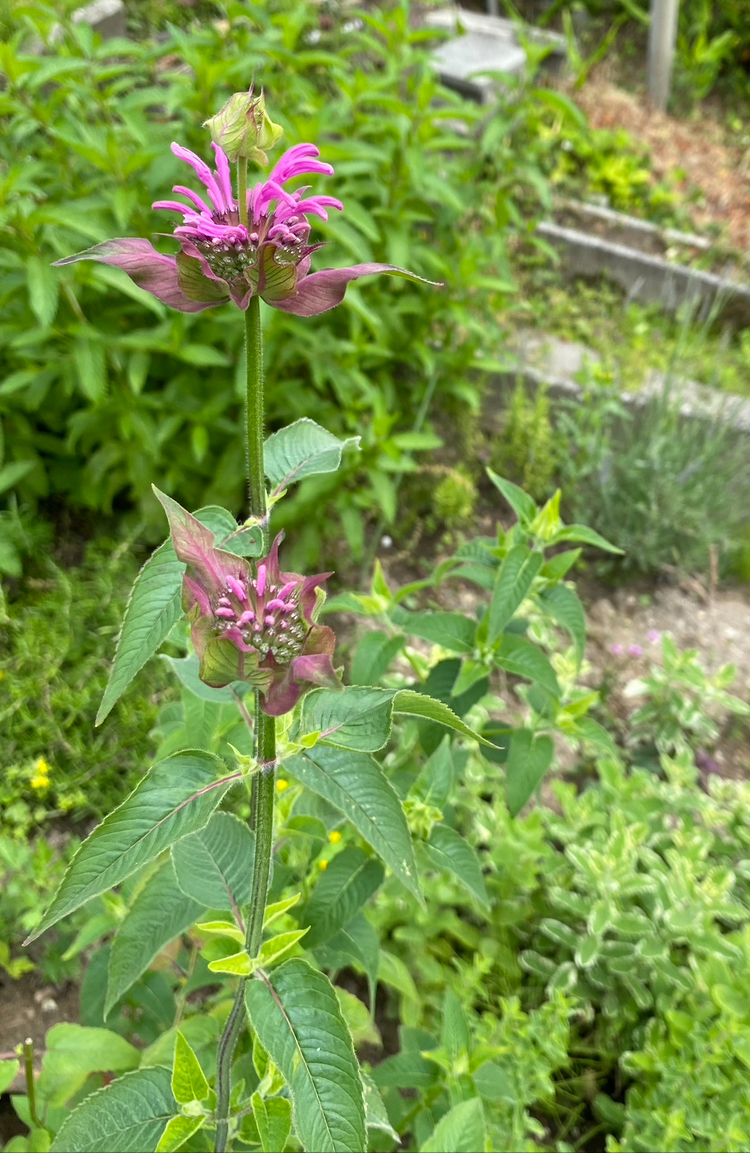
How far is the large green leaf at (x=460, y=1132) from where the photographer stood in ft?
3.40

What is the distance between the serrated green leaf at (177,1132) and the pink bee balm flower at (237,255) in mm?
845

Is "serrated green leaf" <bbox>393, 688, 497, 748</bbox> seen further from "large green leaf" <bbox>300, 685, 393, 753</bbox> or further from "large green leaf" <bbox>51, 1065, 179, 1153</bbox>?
"large green leaf" <bbox>51, 1065, 179, 1153</bbox>

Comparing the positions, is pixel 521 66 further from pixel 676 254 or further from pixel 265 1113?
pixel 265 1113

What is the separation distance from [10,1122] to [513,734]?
4.06 ft

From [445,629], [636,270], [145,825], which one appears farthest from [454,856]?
[636,270]

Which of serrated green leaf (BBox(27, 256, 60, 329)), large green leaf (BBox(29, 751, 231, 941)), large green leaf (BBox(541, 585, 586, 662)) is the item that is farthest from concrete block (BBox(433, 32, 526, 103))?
large green leaf (BBox(29, 751, 231, 941))

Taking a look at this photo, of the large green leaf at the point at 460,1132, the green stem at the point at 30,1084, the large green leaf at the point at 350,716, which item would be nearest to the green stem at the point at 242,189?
the large green leaf at the point at 350,716

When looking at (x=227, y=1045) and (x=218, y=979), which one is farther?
(x=218, y=979)

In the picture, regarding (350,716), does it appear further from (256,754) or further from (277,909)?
(277,909)

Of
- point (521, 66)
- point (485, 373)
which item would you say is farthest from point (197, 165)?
point (521, 66)

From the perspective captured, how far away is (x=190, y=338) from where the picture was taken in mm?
2271

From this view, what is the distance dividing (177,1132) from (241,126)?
983 millimetres

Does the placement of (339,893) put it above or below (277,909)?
below

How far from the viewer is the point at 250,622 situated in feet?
2.02
